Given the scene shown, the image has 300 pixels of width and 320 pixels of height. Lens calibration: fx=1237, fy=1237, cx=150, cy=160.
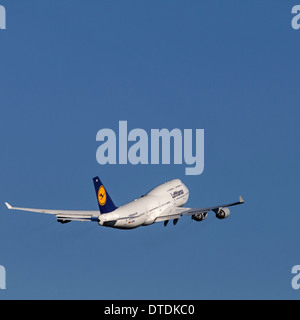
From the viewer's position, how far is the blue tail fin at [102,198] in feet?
634

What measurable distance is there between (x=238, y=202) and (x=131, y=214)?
17135 mm

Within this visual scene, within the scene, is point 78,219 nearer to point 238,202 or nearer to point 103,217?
point 103,217

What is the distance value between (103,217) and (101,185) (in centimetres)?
546

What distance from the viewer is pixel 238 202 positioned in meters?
196

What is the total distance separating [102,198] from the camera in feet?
634

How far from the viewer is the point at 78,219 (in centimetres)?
19962

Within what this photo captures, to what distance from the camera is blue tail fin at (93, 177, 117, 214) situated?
193 metres

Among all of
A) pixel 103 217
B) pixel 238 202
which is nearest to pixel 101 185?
pixel 103 217
